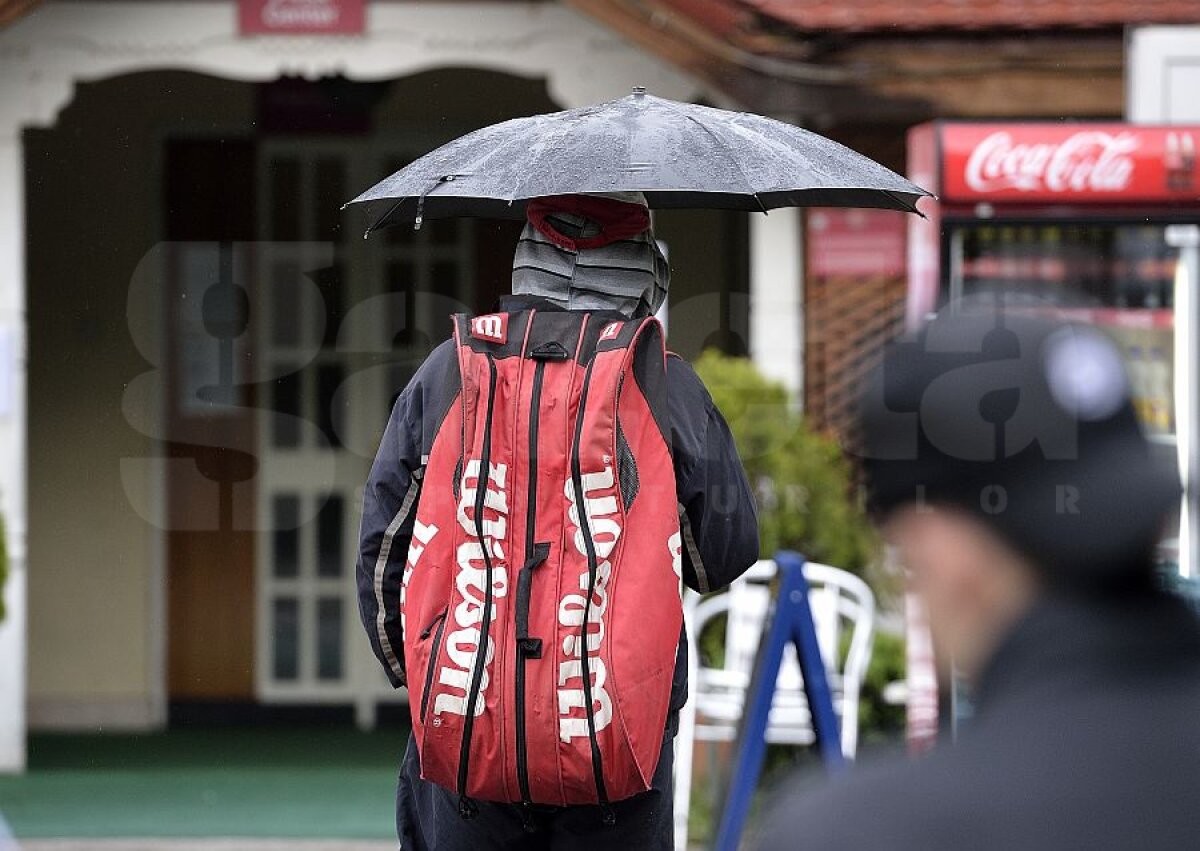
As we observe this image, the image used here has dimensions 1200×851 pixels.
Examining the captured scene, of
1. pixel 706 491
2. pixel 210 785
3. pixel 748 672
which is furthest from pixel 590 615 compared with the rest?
pixel 210 785

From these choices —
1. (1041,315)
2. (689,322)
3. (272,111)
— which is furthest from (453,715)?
(272,111)

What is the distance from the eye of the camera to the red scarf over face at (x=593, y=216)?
9.63 feet

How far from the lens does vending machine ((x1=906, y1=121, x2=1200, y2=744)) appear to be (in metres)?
5.28

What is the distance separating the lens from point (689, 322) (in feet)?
24.9

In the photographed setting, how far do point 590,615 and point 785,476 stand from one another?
11.6 feet

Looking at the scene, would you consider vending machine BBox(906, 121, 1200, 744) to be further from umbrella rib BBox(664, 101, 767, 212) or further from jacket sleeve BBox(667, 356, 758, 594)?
jacket sleeve BBox(667, 356, 758, 594)

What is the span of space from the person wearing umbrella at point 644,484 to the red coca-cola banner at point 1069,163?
2.53 meters

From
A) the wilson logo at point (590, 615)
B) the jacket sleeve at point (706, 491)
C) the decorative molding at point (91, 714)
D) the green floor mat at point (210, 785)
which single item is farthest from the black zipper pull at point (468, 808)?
the decorative molding at point (91, 714)

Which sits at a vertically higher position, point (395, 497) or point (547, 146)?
point (547, 146)

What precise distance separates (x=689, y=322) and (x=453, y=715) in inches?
200

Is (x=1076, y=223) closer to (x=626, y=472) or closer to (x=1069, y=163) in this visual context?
(x=1069, y=163)

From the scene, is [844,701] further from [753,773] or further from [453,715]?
[453,715]

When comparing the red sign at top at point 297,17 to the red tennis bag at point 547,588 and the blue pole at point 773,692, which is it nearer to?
the blue pole at point 773,692

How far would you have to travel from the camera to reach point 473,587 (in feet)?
8.68
